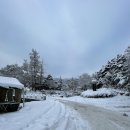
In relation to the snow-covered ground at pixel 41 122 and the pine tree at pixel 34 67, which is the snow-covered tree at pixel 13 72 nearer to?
the pine tree at pixel 34 67

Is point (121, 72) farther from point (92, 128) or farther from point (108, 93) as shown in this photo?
point (92, 128)

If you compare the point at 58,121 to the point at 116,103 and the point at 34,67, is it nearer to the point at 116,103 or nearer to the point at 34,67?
the point at 116,103

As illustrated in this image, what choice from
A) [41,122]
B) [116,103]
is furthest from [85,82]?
[41,122]

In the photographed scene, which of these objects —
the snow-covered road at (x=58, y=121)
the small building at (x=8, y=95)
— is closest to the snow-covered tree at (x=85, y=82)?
the small building at (x=8, y=95)

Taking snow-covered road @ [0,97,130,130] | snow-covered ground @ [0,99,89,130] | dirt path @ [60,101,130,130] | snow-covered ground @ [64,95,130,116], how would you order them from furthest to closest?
1. snow-covered ground @ [64,95,130,116]
2. dirt path @ [60,101,130,130]
3. snow-covered road @ [0,97,130,130]
4. snow-covered ground @ [0,99,89,130]

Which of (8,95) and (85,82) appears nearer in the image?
(8,95)

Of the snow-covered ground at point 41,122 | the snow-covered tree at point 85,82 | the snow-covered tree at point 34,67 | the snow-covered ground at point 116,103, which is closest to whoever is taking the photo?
the snow-covered ground at point 41,122

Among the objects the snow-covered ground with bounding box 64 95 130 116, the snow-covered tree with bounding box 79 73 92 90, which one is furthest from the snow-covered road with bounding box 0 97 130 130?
the snow-covered tree with bounding box 79 73 92 90

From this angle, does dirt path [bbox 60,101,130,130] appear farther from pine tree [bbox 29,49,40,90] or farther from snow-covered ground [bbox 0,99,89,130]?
pine tree [bbox 29,49,40,90]

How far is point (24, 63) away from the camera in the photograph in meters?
81.8

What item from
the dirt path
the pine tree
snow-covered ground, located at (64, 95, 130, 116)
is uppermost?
the pine tree

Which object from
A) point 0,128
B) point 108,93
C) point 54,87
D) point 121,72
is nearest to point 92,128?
point 0,128

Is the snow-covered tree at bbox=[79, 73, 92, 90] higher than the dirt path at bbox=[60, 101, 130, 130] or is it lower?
higher

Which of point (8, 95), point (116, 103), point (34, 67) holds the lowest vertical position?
point (116, 103)
